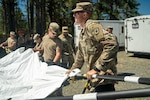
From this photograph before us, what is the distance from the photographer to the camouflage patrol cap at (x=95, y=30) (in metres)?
3.66

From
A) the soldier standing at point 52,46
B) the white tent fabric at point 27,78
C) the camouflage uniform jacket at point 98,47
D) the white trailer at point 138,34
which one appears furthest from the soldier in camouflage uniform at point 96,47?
the white trailer at point 138,34

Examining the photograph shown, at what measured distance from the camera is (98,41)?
3.72m

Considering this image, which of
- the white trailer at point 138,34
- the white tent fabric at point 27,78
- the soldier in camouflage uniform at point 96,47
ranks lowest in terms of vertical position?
the white trailer at point 138,34

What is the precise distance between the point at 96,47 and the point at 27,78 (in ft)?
3.21

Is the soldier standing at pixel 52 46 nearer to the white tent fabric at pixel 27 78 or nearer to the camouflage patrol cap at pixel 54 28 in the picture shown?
the camouflage patrol cap at pixel 54 28

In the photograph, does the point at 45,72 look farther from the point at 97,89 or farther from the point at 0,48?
the point at 0,48

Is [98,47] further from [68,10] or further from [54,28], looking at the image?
[68,10]

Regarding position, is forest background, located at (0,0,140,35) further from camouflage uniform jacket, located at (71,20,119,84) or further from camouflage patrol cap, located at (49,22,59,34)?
camouflage uniform jacket, located at (71,20,119,84)

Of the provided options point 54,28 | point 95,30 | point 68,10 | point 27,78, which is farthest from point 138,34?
point 68,10

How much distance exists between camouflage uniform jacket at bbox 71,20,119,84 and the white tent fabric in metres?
0.40

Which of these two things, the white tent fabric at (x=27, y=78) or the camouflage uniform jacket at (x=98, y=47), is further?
the camouflage uniform jacket at (x=98, y=47)

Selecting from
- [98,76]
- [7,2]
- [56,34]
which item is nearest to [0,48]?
[56,34]

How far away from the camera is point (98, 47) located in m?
3.83

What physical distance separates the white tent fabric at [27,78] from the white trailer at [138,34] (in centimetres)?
1401
